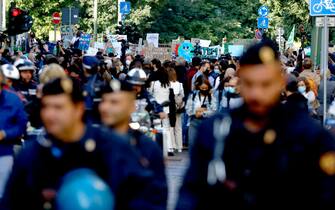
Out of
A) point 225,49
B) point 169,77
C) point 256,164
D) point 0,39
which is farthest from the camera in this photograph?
point 225,49

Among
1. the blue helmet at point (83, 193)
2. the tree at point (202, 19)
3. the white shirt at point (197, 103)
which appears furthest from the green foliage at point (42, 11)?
the blue helmet at point (83, 193)

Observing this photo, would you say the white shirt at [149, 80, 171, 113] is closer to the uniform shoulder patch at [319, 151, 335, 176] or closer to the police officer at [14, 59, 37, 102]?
the police officer at [14, 59, 37, 102]

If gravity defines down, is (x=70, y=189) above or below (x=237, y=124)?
below

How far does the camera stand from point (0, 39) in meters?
26.1

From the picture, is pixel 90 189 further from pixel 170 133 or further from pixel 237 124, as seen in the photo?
pixel 170 133

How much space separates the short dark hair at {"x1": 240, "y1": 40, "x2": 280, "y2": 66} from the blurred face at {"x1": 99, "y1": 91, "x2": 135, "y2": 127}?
247 cm

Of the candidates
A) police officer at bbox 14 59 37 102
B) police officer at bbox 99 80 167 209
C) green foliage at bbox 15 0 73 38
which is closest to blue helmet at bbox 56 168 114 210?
police officer at bbox 99 80 167 209

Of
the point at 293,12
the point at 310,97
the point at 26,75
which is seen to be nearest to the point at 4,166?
the point at 26,75

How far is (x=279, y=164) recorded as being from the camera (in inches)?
201

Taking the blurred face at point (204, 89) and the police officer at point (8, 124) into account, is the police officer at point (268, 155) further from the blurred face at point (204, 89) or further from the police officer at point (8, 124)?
the blurred face at point (204, 89)

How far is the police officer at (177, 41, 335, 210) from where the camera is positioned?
509 centimetres

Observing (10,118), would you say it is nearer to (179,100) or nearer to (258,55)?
(258,55)

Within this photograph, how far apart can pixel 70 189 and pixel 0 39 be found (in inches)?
830

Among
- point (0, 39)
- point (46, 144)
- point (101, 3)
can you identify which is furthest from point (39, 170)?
point (101, 3)
